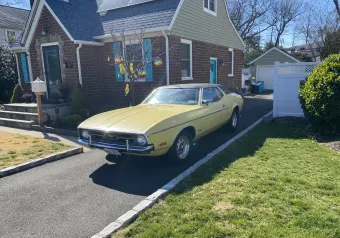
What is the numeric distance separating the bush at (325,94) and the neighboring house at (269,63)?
18305 mm

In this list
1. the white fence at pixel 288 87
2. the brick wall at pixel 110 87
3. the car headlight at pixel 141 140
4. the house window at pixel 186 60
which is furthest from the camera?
the house window at pixel 186 60

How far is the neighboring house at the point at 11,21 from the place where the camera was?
26859mm

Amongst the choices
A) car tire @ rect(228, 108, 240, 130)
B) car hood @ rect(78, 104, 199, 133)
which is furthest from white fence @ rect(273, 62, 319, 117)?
car hood @ rect(78, 104, 199, 133)

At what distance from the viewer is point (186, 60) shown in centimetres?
1180

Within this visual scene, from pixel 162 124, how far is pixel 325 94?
434 centimetres

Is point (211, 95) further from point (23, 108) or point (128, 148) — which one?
point (23, 108)

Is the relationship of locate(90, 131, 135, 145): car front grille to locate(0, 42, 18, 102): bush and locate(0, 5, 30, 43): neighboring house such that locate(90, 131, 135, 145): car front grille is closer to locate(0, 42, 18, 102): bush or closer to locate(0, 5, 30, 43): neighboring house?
locate(0, 42, 18, 102): bush

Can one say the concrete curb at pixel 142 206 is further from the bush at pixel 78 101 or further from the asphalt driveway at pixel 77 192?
the bush at pixel 78 101

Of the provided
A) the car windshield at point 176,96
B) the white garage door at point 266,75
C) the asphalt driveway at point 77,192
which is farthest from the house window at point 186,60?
the white garage door at point 266,75

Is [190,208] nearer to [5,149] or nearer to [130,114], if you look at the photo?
[130,114]

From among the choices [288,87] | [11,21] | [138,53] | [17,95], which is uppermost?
[11,21]

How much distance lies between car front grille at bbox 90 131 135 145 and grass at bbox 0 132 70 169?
6.27ft

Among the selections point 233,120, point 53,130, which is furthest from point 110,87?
point 233,120

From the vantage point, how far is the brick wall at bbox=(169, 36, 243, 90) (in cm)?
1053
